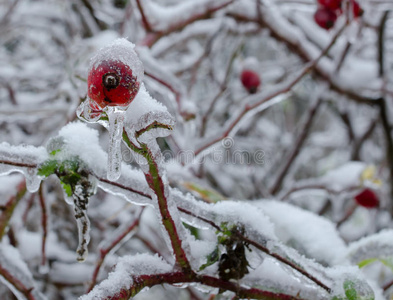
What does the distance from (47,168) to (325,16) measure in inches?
40.2

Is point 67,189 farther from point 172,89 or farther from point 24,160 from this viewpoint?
point 172,89

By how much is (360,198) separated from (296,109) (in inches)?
90.0

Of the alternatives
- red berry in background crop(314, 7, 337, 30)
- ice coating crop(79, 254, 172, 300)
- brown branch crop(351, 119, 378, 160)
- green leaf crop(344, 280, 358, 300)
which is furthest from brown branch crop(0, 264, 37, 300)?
brown branch crop(351, 119, 378, 160)

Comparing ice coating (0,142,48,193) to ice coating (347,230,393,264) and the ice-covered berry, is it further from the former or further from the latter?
ice coating (347,230,393,264)

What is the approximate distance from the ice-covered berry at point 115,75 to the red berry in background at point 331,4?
97cm

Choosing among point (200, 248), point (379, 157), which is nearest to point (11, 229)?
point (200, 248)

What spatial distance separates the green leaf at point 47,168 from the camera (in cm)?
44

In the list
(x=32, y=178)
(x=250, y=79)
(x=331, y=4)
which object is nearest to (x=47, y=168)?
(x=32, y=178)

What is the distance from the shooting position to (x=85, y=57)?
0.89 meters

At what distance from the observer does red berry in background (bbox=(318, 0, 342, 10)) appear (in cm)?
116

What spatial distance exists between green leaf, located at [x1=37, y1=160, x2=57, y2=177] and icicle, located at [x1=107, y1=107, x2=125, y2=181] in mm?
101

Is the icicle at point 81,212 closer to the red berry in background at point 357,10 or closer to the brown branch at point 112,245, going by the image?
the brown branch at point 112,245

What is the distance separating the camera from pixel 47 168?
1.44 feet

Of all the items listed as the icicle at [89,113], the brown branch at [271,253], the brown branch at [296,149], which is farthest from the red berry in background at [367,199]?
the icicle at [89,113]
